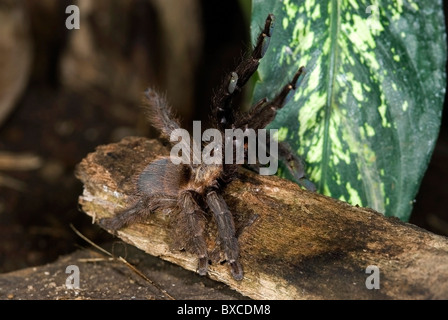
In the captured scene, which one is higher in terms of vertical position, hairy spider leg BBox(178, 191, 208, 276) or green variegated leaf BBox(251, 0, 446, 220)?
green variegated leaf BBox(251, 0, 446, 220)

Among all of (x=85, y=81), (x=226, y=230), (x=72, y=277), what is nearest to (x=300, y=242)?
(x=226, y=230)

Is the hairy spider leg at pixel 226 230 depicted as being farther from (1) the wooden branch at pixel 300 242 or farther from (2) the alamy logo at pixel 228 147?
(2) the alamy logo at pixel 228 147

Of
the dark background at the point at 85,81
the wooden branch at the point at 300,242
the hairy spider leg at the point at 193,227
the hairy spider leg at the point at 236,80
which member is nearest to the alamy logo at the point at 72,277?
→ the wooden branch at the point at 300,242

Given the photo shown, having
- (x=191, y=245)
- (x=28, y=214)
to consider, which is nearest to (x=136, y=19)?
(x=28, y=214)

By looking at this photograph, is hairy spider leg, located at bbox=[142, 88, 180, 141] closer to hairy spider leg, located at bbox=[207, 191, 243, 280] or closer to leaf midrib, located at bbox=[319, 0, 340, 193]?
hairy spider leg, located at bbox=[207, 191, 243, 280]

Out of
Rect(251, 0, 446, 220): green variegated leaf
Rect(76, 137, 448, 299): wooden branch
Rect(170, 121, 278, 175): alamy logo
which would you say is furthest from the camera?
Rect(251, 0, 446, 220): green variegated leaf

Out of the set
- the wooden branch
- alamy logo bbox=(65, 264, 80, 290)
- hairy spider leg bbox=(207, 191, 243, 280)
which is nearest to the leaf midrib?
the wooden branch
